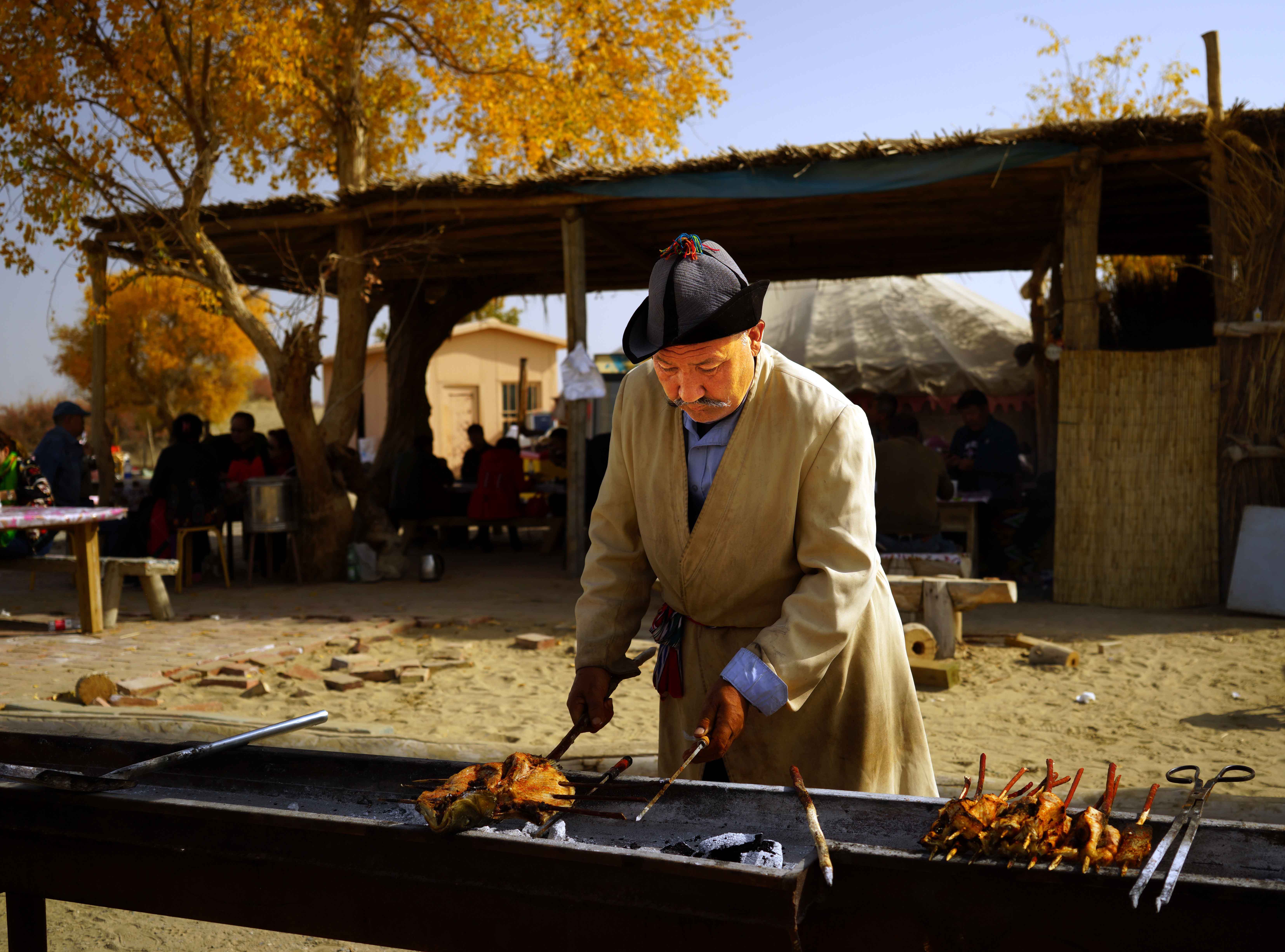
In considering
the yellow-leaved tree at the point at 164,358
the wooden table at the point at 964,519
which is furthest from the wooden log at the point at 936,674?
the yellow-leaved tree at the point at 164,358

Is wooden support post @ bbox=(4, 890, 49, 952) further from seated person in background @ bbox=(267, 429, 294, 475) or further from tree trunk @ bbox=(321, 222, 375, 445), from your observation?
seated person in background @ bbox=(267, 429, 294, 475)

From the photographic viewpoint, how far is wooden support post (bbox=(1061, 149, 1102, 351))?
7.55m

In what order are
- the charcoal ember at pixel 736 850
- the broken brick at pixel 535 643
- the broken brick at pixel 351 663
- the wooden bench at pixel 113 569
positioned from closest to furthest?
the charcoal ember at pixel 736 850 < the broken brick at pixel 351 663 < the broken brick at pixel 535 643 < the wooden bench at pixel 113 569

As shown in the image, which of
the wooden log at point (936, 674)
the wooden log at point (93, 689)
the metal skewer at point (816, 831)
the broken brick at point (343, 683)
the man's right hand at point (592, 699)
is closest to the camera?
the metal skewer at point (816, 831)

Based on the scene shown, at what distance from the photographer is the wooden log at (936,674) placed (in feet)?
18.1

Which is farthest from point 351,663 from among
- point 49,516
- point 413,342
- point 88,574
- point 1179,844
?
point 413,342

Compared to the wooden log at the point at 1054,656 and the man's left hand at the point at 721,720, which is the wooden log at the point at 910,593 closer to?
the wooden log at the point at 1054,656

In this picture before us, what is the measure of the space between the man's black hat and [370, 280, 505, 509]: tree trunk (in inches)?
422

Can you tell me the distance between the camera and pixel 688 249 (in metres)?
1.97

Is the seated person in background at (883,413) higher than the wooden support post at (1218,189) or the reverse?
the reverse

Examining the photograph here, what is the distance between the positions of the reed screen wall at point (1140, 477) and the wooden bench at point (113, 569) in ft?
21.3

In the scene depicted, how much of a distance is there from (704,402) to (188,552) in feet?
26.6

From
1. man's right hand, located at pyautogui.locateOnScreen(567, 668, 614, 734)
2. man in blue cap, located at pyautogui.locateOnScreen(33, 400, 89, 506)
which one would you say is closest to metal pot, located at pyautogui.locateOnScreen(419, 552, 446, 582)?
man in blue cap, located at pyautogui.locateOnScreen(33, 400, 89, 506)

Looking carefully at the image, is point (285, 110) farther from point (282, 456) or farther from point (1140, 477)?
point (1140, 477)
